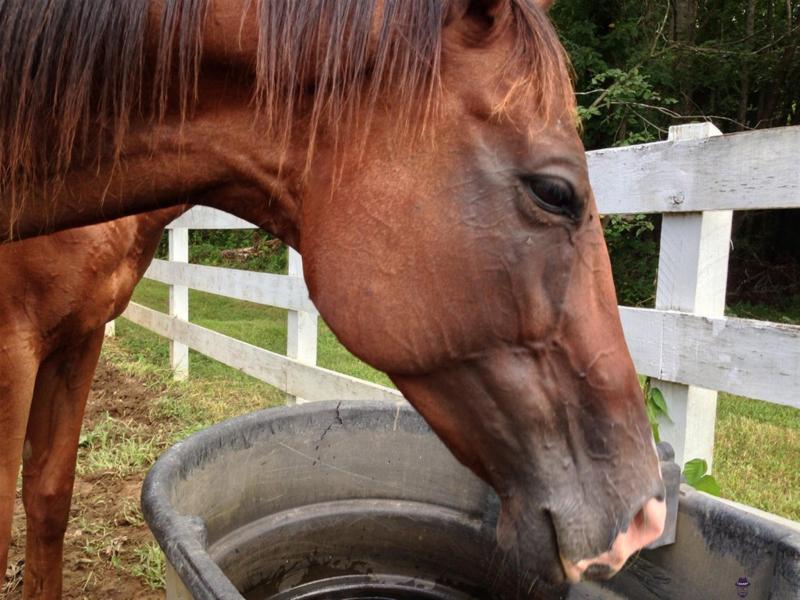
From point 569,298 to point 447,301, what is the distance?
0.17 metres

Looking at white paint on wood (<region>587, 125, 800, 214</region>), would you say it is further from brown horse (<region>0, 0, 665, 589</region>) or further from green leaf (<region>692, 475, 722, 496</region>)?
brown horse (<region>0, 0, 665, 589</region>)

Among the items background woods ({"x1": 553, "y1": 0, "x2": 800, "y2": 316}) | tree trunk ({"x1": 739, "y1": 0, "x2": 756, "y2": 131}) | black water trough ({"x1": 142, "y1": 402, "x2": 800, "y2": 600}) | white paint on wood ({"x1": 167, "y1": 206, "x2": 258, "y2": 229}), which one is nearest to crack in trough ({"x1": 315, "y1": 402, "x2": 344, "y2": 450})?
black water trough ({"x1": 142, "y1": 402, "x2": 800, "y2": 600})

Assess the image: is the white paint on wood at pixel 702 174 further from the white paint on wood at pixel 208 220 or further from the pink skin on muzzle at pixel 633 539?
the white paint on wood at pixel 208 220

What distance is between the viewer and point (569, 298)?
35.4 inches

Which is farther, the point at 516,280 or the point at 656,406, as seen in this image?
the point at 656,406

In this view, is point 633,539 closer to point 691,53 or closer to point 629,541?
point 629,541

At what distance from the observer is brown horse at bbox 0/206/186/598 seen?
5.28 ft

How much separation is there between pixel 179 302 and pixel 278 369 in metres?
1.75

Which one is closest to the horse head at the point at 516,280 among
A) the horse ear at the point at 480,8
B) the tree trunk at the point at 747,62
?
the horse ear at the point at 480,8

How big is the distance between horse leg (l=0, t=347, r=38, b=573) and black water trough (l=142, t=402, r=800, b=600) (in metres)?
0.66

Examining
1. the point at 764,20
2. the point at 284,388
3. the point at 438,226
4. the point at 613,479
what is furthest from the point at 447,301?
the point at 764,20

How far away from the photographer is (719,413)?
432cm

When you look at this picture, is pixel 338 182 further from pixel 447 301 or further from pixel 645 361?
pixel 645 361

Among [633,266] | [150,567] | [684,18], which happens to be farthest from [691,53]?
[150,567]
